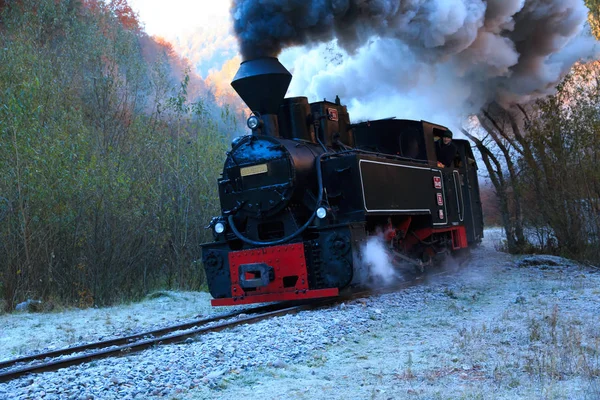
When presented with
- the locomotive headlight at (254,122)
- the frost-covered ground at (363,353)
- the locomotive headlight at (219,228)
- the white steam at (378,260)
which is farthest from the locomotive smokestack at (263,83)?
the frost-covered ground at (363,353)

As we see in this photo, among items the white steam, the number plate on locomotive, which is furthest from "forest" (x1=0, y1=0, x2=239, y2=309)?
the white steam

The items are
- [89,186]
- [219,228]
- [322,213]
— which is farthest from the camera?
[89,186]

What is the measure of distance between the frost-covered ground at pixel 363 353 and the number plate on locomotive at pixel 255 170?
2.12 m

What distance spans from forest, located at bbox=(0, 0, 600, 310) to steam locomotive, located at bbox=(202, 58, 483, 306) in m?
3.17

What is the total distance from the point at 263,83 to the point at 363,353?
15.2 feet

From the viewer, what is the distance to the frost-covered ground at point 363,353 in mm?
4129

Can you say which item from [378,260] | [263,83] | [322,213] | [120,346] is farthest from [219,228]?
[120,346]

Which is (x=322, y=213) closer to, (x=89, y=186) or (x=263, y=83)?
(x=263, y=83)

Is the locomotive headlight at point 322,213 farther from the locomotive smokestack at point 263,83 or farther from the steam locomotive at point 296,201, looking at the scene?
the locomotive smokestack at point 263,83

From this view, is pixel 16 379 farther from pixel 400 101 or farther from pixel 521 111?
pixel 521 111

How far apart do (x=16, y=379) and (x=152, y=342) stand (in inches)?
56.2

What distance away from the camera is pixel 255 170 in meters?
8.73

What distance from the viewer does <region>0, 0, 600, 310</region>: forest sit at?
1035cm

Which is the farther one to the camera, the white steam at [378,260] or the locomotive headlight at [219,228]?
the locomotive headlight at [219,228]
